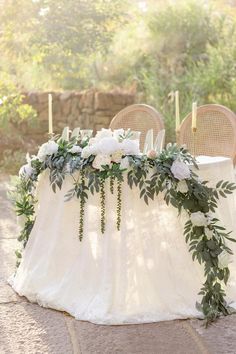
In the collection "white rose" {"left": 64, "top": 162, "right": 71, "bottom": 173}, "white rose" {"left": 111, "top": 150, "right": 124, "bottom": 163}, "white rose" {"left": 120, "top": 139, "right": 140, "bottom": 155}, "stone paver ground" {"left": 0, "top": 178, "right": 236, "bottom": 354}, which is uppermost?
Answer: "white rose" {"left": 120, "top": 139, "right": 140, "bottom": 155}

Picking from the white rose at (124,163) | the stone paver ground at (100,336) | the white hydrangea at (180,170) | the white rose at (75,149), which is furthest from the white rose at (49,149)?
the stone paver ground at (100,336)

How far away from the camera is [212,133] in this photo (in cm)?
407

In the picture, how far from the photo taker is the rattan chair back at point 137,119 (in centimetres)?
424

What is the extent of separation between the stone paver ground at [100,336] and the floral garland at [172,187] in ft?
0.53

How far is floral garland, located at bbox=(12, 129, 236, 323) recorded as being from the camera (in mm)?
2795

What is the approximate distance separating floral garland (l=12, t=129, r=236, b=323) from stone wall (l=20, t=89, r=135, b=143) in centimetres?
506

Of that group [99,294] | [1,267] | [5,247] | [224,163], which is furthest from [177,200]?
[5,247]

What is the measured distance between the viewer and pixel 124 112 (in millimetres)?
4270

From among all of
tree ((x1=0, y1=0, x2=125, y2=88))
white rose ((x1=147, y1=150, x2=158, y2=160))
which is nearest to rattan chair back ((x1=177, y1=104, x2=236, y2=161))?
white rose ((x1=147, y1=150, x2=158, y2=160))

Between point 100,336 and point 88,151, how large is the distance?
2.84 ft

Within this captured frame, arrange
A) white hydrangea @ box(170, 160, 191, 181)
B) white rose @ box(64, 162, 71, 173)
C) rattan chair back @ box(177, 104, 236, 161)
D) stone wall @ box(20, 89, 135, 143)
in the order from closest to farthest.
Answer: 1. white hydrangea @ box(170, 160, 191, 181)
2. white rose @ box(64, 162, 71, 173)
3. rattan chair back @ box(177, 104, 236, 161)
4. stone wall @ box(20, 89, 135, 143)

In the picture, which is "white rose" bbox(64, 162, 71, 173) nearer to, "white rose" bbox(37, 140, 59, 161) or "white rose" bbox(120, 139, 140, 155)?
"white rose" bbox(37, 140, 59, 161)

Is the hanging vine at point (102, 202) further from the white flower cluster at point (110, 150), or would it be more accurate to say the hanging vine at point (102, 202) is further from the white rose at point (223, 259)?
the white rose at point (223, 259)

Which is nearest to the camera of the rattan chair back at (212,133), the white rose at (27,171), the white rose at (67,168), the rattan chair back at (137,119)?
the white rose at (67,168)
